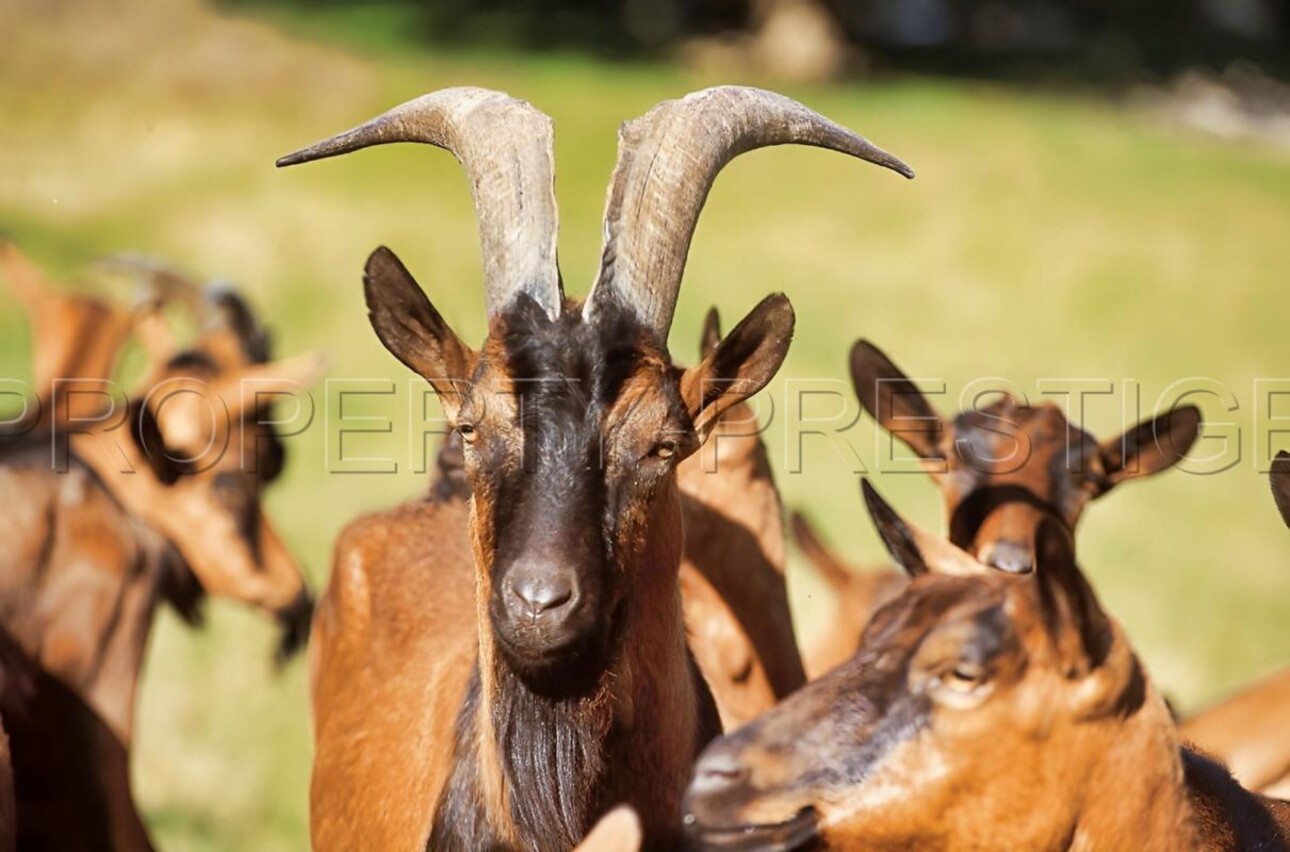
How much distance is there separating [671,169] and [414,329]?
0.87 metres

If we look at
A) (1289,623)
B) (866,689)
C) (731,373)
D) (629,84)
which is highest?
(629,84)

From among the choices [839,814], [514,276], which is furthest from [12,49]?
[839,814]

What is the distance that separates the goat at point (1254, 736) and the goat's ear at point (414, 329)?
3480 millimetres

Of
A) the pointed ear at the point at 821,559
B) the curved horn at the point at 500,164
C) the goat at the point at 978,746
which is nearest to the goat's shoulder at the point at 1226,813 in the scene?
the goat at the point at 978,746

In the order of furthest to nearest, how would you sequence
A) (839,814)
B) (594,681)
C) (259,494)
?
1. (259,494)
2. (594,681)
3. (839,814)

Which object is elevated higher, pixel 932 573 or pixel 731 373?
pixel 731 373

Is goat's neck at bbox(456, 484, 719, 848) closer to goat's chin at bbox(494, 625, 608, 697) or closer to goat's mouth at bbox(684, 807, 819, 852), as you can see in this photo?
goat's chin at bbox(494, 625, 608, 697)

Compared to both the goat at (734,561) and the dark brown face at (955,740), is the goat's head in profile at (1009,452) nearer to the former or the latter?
the goat at (734,561)

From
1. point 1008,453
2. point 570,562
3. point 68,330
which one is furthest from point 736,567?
point 68,330

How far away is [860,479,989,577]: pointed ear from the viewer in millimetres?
4199

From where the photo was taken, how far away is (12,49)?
23.1 metres

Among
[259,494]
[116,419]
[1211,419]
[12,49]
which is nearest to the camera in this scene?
[116,419]

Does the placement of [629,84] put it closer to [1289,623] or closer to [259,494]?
[1289,623]

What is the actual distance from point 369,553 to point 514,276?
85.6 inches
